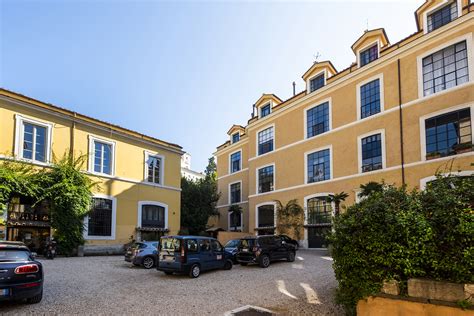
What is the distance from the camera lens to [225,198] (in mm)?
41250

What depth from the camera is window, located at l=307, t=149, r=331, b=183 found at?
2669 cm

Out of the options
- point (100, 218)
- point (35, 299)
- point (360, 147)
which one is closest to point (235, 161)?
point (360, 147)

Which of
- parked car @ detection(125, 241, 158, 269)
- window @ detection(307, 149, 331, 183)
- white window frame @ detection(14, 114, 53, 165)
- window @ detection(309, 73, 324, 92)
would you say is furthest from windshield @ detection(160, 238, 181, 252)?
window @ detection(309, 73, 324, 92)

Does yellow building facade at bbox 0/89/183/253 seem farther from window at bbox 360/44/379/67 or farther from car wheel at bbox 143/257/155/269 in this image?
window at bbox 360/44/379/67

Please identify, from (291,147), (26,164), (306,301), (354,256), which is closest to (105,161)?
(26,164)

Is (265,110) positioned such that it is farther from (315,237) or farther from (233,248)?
(233,248)

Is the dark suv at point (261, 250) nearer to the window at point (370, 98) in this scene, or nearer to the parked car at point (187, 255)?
the parked car at point (187, 255)

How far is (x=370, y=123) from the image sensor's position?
23.6 m

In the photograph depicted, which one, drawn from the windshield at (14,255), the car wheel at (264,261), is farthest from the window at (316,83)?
the windshield at (14,255)

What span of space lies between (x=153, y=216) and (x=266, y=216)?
10.9 meters

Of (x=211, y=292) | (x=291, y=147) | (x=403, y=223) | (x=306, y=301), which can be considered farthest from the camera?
(x=291, y=147)

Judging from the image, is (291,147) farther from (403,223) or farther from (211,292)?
(403,223)

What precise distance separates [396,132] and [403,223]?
18.6m

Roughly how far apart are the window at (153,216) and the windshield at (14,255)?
1732cm
